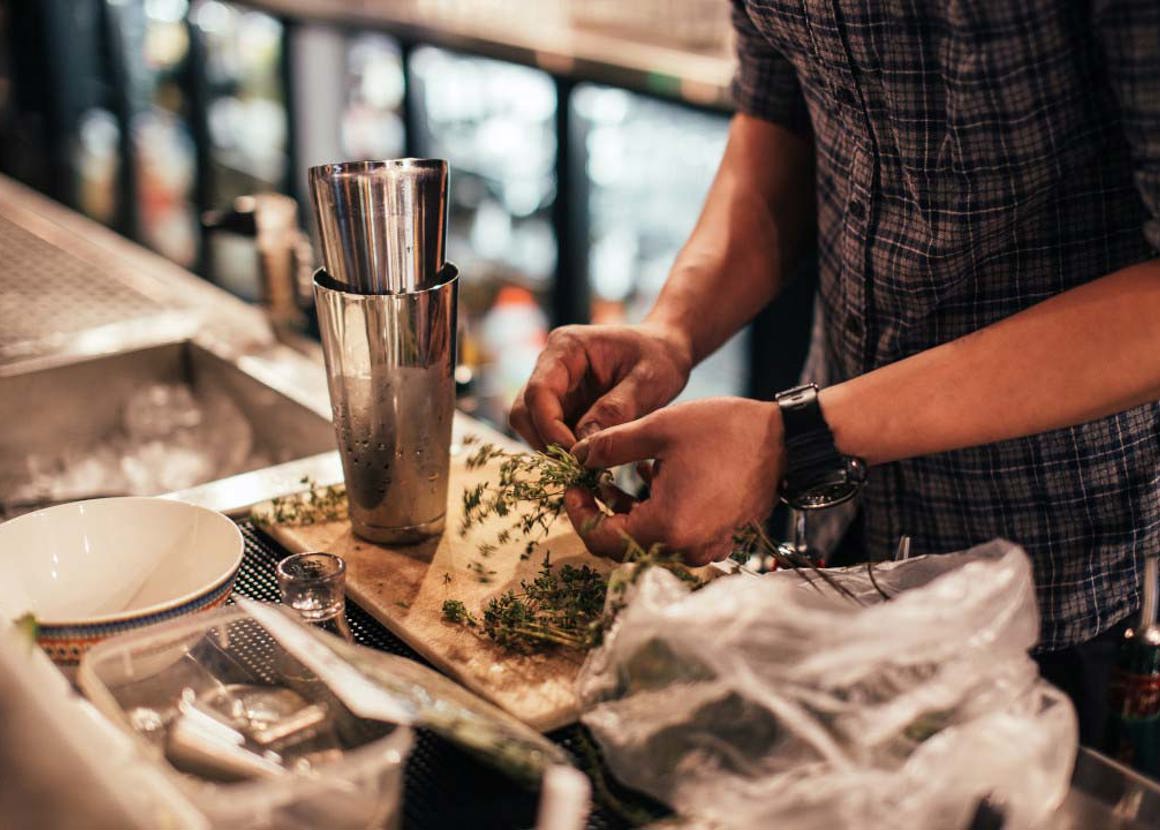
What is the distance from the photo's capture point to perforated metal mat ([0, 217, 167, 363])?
2.06 metres

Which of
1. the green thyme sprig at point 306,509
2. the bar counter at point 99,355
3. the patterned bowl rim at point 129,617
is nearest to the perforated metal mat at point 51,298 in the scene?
the bar counter at point 99,355

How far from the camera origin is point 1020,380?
112 centimetres

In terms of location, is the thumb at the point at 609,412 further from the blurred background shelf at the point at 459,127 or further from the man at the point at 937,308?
the blurred background shelf at the point at 459,127

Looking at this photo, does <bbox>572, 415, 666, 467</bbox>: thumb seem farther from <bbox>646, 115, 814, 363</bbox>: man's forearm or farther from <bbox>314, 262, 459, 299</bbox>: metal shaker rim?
<bbox>646, 115, 814, 363</bbox>: man's forearm

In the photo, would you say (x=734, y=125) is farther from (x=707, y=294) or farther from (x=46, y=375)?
(x=46, y=375)

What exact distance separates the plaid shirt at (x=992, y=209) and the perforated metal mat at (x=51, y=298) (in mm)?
1196

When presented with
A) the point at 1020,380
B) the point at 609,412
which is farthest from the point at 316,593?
the point at 1020,380

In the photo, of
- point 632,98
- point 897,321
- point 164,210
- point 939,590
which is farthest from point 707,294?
point 164,210

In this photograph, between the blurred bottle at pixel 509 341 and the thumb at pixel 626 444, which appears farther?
the blurred bottle at pixel 509 341

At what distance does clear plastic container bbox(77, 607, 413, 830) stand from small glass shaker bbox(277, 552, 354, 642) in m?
0.07

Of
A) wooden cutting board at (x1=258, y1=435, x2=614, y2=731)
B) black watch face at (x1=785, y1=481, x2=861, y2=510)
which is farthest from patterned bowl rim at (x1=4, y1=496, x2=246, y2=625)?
black watch face at (x1=785, y1=481, x2=861, y2=510)

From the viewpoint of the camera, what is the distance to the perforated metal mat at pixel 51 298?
2062mm

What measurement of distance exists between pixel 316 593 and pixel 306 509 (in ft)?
1.06

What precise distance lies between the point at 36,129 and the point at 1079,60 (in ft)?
18.3
